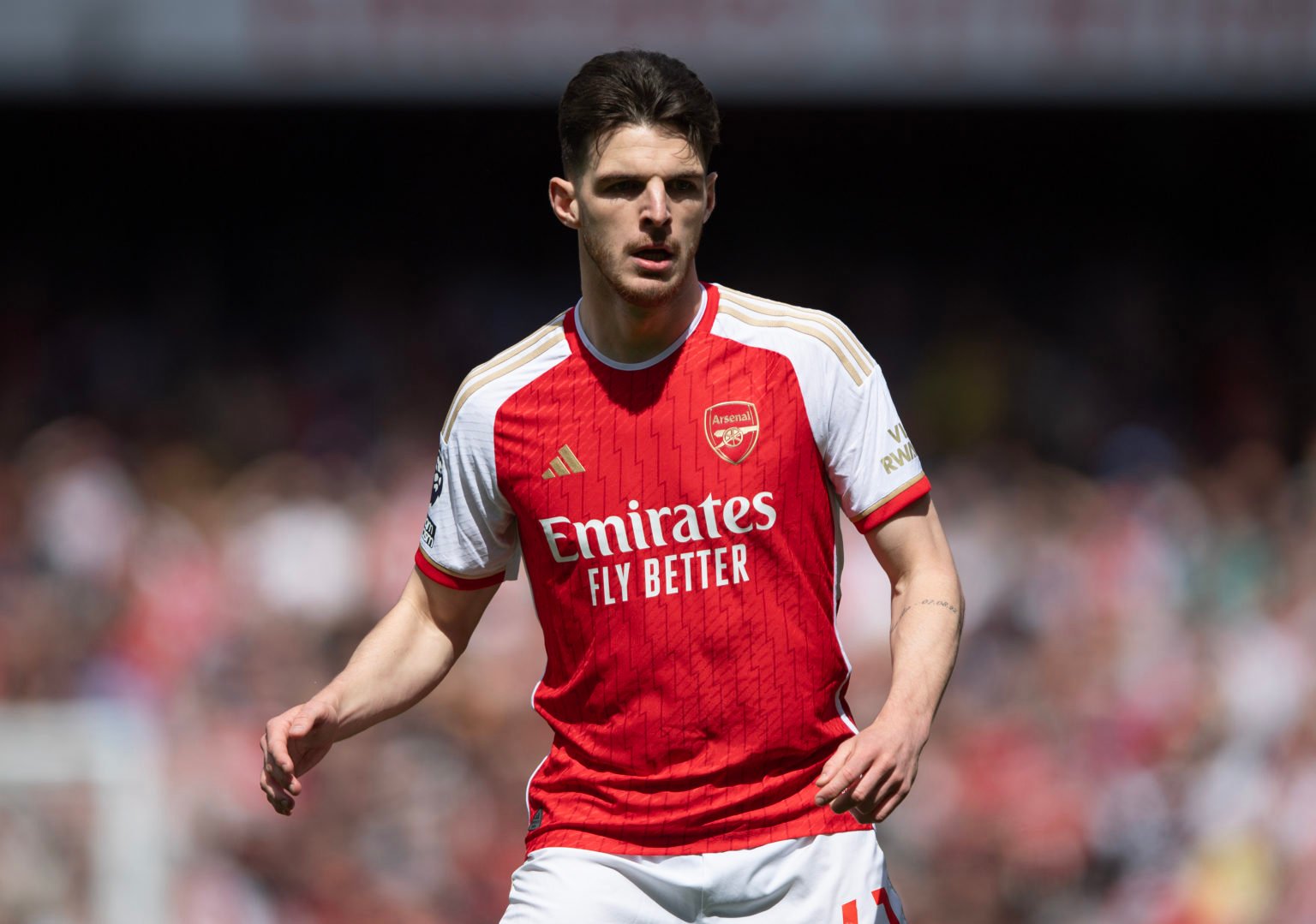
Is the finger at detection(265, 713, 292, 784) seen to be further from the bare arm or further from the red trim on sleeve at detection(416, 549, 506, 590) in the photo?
the red trim on sleeve at detection(416, 549, 506, 590)

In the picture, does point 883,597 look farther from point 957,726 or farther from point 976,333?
point 976,333

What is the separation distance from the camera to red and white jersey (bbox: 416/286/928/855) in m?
3.72

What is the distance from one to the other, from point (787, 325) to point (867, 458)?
14.0 inches

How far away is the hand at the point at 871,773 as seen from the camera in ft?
10.6

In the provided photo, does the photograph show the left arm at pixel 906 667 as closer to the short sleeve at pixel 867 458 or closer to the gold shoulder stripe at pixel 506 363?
the short sleeve at pixel 867 458

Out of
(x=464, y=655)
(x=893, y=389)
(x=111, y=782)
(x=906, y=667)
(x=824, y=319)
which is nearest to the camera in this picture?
(x=906, y=667)

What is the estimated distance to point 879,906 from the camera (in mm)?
3707

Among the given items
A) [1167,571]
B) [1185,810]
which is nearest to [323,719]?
[1185,810]

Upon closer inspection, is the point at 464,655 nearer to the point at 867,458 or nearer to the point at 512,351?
the point at 512,351

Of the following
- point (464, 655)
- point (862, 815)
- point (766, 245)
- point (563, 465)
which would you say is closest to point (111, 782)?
point (464, 655)

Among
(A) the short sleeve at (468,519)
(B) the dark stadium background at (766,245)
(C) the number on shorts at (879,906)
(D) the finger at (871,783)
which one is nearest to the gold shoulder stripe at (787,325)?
(A) the short sleeve at (468,519)

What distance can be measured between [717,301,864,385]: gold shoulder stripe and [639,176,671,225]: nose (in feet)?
1.13

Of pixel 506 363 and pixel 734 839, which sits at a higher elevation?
pixel 506 363

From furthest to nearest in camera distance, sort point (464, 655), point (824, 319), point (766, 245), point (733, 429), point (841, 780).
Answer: point (766, 245) → point (464, 655) → point (824, 319) → point (733, 429) → point (841, 780)
